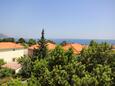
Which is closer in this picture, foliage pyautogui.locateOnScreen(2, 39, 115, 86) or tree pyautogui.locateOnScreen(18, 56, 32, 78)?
foliage pyautogui.locateOnScreen(2, 39, 115, 86)

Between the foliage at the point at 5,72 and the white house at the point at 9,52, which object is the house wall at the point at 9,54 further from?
the foliage at the point at 5,72

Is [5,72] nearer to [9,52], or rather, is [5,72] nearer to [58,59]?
[9,52]

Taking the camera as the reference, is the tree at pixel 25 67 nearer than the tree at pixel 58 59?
No

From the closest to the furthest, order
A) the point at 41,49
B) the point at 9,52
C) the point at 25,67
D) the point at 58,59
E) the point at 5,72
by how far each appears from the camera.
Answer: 1. the point at 58,59
2. the point at 25,67
3. the point at 5,72
4. the point at 41,49
5. the point at 9,52

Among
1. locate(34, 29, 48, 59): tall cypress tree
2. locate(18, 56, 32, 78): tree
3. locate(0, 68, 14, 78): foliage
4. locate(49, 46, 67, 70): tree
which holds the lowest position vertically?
locate(0, 68, 14, 78): foliage

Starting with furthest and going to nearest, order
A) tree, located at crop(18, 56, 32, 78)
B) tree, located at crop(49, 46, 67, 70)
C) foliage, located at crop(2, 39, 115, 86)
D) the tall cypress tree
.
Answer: the tall cypress tree, tree, located at crop(18, 56, 32, 78), tree, located at crop(49, 46, 67, 70), foliage, located at crop(2, 39, 115, 86)

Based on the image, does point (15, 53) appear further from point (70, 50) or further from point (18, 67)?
point (70, 50)

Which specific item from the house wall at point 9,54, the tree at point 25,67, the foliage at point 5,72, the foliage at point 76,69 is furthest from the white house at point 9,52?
the foliage at point 76,69

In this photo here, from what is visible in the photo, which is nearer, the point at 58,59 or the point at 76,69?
the point at 76,69

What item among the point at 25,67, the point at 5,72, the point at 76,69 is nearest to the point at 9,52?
the point at 5,72

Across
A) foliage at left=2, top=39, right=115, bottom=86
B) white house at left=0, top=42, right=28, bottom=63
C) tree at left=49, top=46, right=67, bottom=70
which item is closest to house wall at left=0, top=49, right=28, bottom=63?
white house at left=0, top=42, right=28, bottom=63

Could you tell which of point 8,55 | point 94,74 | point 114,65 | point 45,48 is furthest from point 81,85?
point 8,55

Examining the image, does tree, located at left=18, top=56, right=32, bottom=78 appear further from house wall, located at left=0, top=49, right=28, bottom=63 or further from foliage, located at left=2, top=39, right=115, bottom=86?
foliage, located at left=2, top=39, right=115, bottom=86

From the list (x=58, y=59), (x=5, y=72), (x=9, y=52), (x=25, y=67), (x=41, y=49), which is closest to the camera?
(x=58, y=59)
